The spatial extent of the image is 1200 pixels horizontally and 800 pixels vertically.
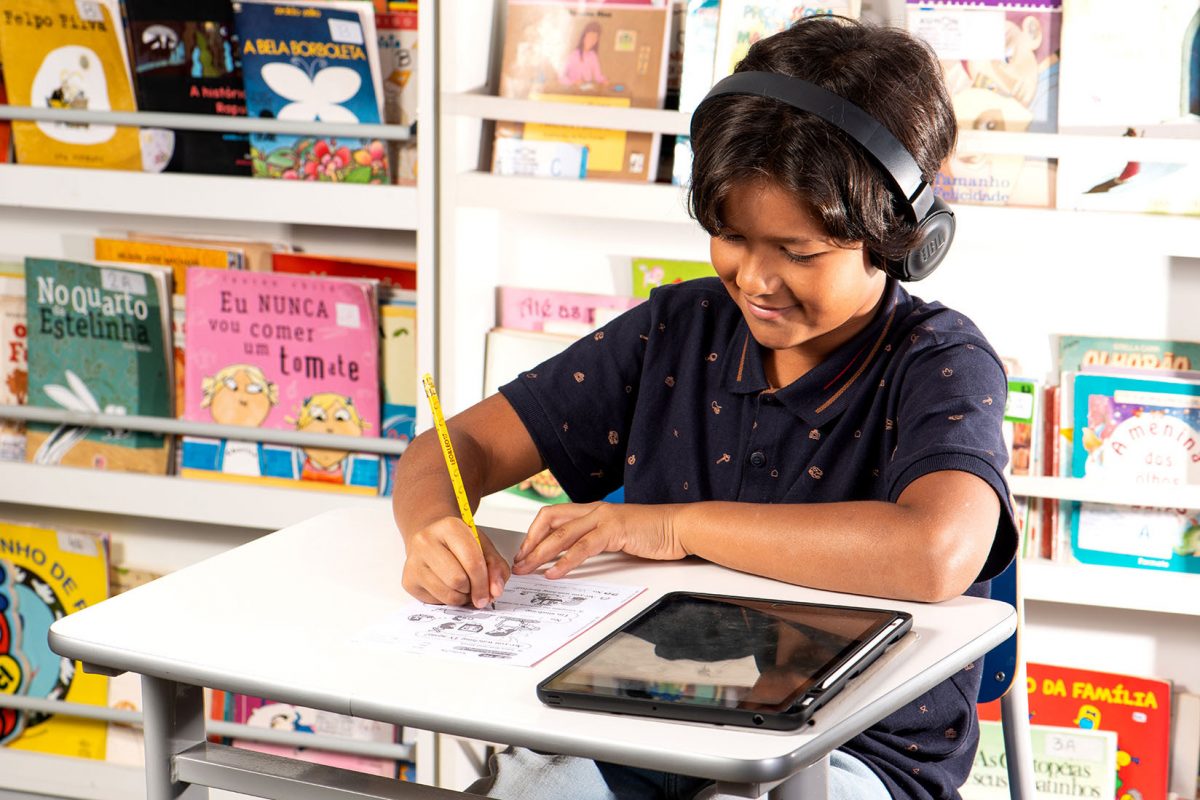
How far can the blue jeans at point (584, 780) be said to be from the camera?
113cm

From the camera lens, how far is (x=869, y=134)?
3.75 feet

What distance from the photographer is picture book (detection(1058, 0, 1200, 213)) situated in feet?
5.87

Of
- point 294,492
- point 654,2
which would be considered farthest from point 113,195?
Answer: point 654,2

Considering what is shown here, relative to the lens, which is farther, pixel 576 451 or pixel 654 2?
pixel 654 2

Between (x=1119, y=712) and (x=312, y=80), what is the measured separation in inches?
60.7

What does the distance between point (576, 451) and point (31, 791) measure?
1472 mm

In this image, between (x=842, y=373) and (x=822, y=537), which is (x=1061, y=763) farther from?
(x=822, y=537)

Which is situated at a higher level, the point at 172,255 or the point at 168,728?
the point at 172,255

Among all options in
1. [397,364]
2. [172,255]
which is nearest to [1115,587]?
[397,364]

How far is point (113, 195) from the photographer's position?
2141 millimetres

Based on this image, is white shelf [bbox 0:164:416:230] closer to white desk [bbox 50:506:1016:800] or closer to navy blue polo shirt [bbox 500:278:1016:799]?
navy blue polo shirt [bbox 500:278:1016:799]

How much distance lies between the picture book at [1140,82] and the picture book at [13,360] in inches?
67.1

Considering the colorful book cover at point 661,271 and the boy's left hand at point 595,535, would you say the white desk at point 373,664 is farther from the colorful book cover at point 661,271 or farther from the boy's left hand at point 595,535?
the colorful book cover at point 661,271

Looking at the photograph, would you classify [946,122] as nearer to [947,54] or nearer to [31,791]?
[947,54]
